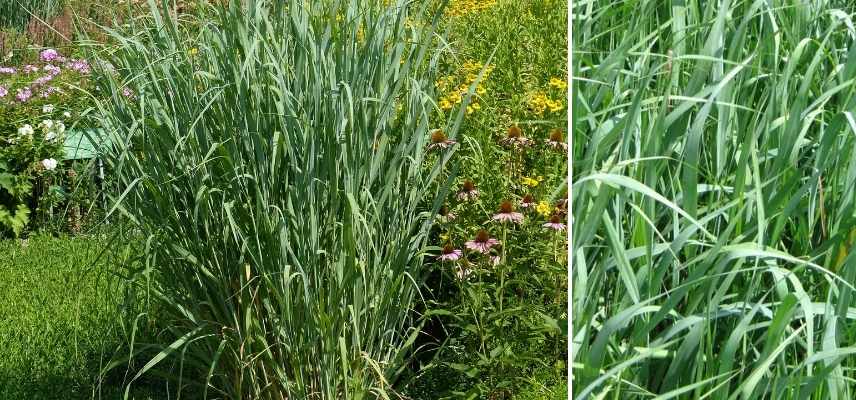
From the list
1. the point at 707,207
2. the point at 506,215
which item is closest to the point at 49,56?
the point at 506,215

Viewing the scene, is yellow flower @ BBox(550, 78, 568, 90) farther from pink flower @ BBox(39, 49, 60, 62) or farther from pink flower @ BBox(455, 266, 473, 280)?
pink flower @ BBox(39, 49, 60, 62)

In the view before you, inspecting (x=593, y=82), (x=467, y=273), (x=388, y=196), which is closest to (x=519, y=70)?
(x=467, y=273)

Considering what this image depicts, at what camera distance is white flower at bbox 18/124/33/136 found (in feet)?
19.0

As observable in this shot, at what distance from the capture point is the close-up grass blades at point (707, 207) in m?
1.07

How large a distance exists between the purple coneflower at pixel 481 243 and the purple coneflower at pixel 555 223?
0.17 metres

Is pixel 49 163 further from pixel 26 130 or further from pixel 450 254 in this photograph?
pixel 450 254

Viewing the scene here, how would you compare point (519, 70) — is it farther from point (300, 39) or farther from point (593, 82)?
point (593, 82)

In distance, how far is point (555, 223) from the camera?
3043mm

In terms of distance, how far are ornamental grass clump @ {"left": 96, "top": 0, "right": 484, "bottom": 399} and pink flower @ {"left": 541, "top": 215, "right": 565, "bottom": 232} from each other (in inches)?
16.2

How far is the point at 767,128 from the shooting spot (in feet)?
3.61

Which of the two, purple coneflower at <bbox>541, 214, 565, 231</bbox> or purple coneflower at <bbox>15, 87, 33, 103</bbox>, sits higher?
purple coneflower at <bbox>15, 87, 33, 103</bbox>

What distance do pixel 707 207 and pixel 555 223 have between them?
1941 millimetres

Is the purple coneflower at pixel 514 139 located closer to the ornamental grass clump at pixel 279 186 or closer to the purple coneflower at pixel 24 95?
the ornamental grass clump at pixel 279 186

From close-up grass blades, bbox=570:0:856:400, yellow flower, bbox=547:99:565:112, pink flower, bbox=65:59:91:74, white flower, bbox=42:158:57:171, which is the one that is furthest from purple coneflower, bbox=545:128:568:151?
pink flower, bbox=65:59:91:74
